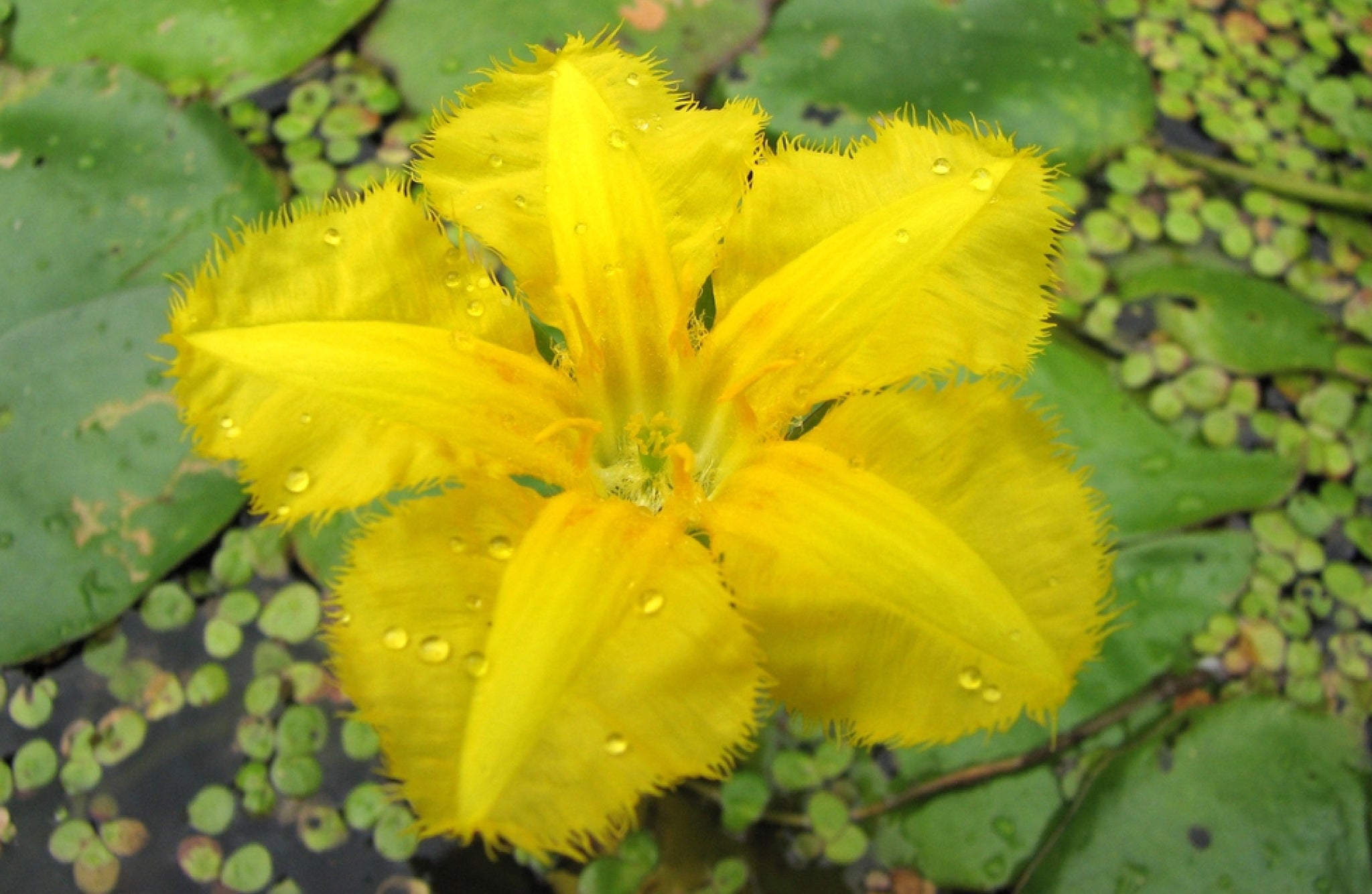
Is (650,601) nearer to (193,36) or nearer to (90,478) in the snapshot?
(90,478)

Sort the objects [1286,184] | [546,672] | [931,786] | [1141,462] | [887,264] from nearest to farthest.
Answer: [546,672]
[887,264]
[931,786]
[1141,462]
[1286,184]

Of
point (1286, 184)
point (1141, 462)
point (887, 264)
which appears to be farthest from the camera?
point (1286, 184)

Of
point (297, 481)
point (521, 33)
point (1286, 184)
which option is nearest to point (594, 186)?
point (297, 481)

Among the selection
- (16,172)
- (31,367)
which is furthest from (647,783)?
(16,172)

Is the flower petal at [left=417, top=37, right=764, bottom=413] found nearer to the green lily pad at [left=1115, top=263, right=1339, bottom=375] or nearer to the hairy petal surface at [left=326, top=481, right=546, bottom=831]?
the hairy petal surface at [left=326, top=481, right=546, bottom=831]

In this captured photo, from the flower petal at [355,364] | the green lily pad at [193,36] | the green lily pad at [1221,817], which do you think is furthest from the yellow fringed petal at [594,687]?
the green lily pad at [193,36]

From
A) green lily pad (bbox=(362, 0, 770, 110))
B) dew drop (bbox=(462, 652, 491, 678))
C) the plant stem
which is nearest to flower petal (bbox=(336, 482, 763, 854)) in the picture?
dew drop (bbox=(462, 652, 491, 678))
